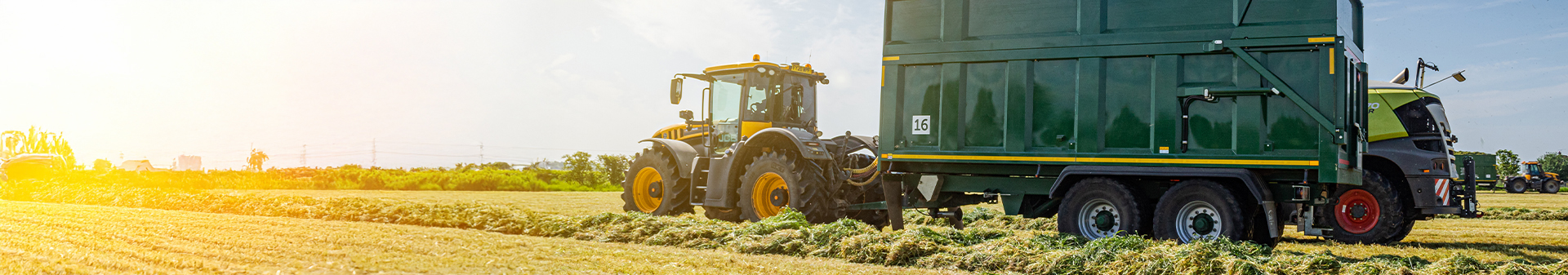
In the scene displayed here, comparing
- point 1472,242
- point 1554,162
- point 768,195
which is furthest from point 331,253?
point 1554,162

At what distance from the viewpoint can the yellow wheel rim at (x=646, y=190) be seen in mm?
12992

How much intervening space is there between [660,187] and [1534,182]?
114ft

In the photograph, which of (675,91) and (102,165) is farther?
(102,165)

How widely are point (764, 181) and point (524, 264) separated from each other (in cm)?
477

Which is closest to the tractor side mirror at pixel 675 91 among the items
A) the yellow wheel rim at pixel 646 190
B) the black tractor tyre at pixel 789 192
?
the yellow wheel rim at pixel 646 190

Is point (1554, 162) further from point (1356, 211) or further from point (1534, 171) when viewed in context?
point (1356, 211)

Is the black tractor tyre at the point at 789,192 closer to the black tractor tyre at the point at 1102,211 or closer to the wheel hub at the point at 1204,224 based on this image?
the black tractor tyre at the point at 1102,211

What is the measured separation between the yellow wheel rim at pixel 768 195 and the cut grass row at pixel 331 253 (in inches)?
109

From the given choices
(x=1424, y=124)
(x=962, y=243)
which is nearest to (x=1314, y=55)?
(x=962, y=243)

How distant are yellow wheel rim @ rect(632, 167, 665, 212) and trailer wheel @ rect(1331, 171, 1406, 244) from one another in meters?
8.09

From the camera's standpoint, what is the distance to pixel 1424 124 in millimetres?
10617

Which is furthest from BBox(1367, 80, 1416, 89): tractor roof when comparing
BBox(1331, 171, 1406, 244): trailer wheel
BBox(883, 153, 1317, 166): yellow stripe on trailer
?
BBox(883, 153, 1317, 166): yellow stripe on trailer

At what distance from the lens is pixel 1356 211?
10227mm

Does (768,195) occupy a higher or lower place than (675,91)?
lower
